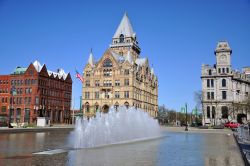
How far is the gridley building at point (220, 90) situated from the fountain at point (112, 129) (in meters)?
63.5

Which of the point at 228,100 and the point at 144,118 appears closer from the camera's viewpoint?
the point at 144,118

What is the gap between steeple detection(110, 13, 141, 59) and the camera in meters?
119

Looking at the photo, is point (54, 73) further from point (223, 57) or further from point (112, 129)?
point (112, 129)

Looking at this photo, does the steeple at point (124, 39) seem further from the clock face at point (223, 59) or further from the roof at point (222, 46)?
the clock face at point (223, 59)

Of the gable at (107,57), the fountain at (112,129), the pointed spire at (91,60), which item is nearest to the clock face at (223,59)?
the gable at (107,57)

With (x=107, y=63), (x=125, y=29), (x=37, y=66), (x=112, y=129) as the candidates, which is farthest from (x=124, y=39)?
(x=112, y=129)

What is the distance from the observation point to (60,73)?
119 metres

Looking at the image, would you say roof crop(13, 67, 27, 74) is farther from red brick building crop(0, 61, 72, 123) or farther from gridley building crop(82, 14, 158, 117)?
gridley building crop(82, 14, 158, 117)

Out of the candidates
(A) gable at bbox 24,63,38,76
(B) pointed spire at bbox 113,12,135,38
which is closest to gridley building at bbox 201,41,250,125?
(B) pointed spire at bbox 113,12,135,38

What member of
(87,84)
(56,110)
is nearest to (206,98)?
(87,84)

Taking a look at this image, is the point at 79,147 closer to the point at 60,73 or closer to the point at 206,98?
the point at 206,98

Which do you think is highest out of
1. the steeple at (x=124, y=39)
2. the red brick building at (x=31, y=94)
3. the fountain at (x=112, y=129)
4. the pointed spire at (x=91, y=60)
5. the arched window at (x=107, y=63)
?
the steeple at (x=124, y=39)

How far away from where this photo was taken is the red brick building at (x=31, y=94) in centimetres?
9919

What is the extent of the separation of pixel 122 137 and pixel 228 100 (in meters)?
78.0
